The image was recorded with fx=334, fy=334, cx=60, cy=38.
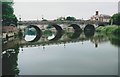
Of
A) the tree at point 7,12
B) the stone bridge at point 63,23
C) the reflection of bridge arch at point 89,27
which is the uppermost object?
the tree at point 7,12

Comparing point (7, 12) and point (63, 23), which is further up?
point (7, 12)

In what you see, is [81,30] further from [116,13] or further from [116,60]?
[116,60]

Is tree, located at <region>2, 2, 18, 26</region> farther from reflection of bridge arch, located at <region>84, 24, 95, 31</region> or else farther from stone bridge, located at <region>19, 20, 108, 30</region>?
reflection of bridge arch, located at <region>84, 24, 95, 31</region>

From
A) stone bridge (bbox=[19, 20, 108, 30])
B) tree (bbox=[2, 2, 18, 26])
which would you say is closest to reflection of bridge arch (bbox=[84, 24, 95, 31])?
stone bridge (bbox=[19, 20, 108, 30])

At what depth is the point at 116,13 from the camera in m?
58.2

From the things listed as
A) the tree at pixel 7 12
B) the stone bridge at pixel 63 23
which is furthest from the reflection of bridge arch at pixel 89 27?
the tree at pixel 7 12

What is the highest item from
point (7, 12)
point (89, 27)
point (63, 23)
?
point (7, 12)

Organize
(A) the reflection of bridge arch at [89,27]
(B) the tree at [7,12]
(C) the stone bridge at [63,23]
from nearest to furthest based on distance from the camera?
(B) the tree at [7,12], (C) the stone bridge at [63,23], (A) the reflection of bridge arch at [89,27]

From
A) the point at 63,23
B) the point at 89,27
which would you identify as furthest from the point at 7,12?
the point at 89,27

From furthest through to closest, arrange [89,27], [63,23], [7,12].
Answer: [89,27] < [63,23] < [7,12]

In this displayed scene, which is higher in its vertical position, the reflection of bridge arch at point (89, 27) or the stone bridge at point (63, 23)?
the stone bridge at point (63, 23)

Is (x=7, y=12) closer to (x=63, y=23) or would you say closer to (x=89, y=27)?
(x=63, y=23)

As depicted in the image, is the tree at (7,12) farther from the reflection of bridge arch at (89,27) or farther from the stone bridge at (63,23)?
the reflection of bridge arch at (89,27)

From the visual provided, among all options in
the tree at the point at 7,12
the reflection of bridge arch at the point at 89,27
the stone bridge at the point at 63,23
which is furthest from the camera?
the reflection of bridge arch at the point at 89,27
